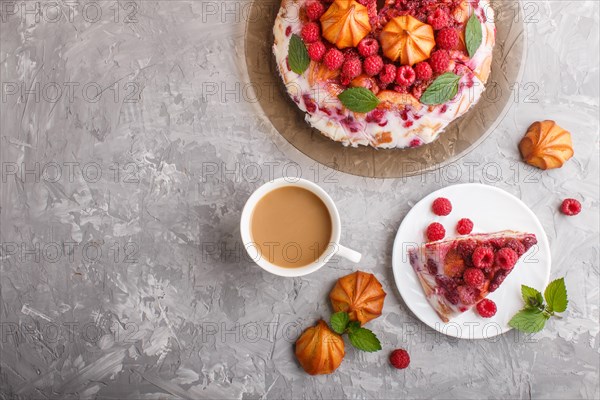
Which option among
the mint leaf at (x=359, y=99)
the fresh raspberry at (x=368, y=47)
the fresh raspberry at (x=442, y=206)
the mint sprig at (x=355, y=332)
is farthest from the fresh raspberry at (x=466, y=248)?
the fresh raspberry at (x=368, y=47)

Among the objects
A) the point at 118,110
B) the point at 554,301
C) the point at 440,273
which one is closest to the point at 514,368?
the point at 554,301

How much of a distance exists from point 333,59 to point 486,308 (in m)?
0.84

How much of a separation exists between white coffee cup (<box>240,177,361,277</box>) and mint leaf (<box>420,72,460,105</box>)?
375 millimetres

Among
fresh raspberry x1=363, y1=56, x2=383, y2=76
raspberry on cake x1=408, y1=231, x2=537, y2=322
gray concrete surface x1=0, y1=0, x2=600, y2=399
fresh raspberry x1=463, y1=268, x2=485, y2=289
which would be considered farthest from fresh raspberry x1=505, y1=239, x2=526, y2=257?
fresh raspberry x1=363, y1=56, x2=383, y2=76

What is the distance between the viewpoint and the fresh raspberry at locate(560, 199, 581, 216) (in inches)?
64.8

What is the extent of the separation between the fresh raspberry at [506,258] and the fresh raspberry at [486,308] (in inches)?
5.8

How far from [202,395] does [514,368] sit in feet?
3.17

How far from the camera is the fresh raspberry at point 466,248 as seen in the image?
4.91ft

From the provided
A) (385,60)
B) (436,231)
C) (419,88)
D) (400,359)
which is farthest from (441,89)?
(400,359)

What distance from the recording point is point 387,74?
140cm

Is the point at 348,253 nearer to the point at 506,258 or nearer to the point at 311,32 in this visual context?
the point at 506,258

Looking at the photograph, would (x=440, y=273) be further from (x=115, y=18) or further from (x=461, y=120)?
(x=115, y=18)

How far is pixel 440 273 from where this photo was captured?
5.09 feet

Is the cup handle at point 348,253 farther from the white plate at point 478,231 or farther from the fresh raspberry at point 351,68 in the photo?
the fresh raspberry at point 351,68
